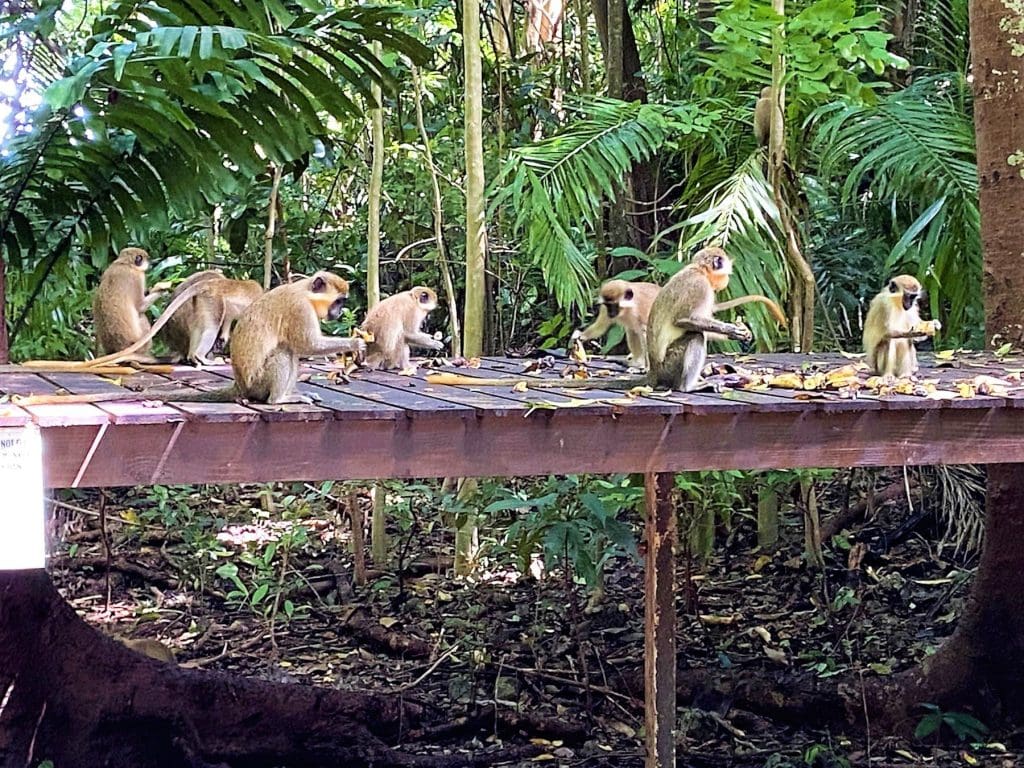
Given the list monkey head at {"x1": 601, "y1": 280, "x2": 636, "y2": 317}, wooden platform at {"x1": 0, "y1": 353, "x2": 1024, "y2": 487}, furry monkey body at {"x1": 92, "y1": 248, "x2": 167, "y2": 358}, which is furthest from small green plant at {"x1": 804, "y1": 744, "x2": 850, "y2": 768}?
furry monkey body at {"x1": 92, "y1": 248, "x2": 167, "y2": 358}

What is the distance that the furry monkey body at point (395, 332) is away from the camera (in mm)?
5969

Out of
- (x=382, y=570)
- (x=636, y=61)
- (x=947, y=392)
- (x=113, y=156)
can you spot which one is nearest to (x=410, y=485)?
(x=382, y=570)

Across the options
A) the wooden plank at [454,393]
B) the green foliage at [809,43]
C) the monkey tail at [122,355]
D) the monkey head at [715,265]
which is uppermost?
the green foliage at [809,43]

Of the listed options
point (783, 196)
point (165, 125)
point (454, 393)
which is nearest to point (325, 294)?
point (454, 393)

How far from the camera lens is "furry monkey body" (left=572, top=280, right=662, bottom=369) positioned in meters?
6.25

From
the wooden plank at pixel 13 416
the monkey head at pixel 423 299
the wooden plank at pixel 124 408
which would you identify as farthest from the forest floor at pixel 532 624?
the wooden plank at pixel 13 416

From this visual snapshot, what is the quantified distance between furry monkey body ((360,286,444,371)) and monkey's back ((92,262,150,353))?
1.21 meters

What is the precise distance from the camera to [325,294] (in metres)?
4.84

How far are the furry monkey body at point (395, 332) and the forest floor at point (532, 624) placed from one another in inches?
83.4

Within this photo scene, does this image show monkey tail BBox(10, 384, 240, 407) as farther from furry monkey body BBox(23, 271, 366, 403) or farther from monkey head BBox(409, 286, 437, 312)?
monkey head BBox(409, 286, 437, 312)

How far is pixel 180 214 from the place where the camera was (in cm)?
617

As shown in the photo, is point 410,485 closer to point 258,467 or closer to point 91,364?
point 91,364

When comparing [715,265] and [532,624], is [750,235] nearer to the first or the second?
[715,265]

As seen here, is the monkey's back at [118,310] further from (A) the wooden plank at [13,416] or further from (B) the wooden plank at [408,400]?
(A) the wooden plank at [13,416]
